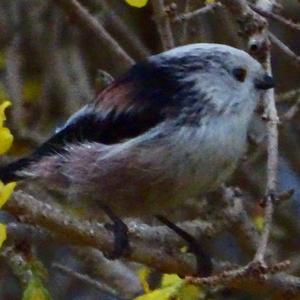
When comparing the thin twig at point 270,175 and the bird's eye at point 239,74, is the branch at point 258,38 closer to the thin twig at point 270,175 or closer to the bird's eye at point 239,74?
the thin twig at point 270,175

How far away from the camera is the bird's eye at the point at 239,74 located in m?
3.17

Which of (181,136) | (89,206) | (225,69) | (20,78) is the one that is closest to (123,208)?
(89,206)

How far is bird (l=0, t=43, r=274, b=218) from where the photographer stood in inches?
120

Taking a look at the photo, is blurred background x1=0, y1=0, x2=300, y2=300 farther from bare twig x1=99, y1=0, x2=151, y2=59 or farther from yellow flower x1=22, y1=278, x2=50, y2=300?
yellow flower x1=22, y1=278, x2=50, y2=300

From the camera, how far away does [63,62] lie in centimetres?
425

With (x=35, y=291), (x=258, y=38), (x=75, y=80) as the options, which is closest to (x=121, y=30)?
(x=75, y=80)

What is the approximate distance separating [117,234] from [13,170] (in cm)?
47

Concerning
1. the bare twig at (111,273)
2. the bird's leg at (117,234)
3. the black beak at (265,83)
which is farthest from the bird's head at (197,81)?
the bare twig at (111,273)

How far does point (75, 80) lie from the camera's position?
4180 mm

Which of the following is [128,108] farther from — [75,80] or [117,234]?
[75,80]

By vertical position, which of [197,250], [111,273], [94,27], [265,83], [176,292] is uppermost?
[94,27]

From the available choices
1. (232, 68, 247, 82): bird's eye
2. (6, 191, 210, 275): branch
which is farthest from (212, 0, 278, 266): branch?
(6, 191, 210, 275): branch

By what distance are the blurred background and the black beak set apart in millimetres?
771

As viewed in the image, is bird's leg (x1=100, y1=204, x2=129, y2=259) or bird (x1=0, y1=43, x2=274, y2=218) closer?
bird's leg (x1=100, y1=204, x2=129, y2=259)
